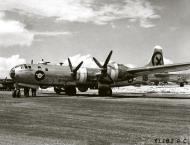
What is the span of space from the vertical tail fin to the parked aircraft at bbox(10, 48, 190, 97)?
23.6ft

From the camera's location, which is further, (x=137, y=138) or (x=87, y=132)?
(x=87, y=132)

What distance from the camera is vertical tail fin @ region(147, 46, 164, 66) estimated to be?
36.5m

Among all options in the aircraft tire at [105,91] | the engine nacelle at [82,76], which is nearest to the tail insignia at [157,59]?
the aircraft tire at [105,91]

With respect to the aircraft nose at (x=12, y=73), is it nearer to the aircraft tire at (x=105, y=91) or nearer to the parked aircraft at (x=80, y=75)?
the parked aircraft at (x=80, y=75)

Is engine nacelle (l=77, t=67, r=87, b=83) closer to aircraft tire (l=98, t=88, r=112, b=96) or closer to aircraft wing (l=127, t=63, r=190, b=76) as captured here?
aircraft tire (l=98, t=88, r=112, b=96)

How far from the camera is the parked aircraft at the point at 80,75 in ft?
89.9

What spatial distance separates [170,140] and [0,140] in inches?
155

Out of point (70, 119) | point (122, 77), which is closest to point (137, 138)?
point (70, 119)

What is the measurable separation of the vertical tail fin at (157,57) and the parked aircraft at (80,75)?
7201 millimetres

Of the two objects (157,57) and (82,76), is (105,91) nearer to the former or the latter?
(82,76)

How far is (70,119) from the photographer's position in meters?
10.7

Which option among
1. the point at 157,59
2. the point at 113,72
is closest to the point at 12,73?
the point at 113,72

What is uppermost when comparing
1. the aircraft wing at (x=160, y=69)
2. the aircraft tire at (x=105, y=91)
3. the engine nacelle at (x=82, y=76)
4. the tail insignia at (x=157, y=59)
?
the tail insignia at (x=157, y=59)

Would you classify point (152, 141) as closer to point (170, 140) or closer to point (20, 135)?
point (170, 140)
